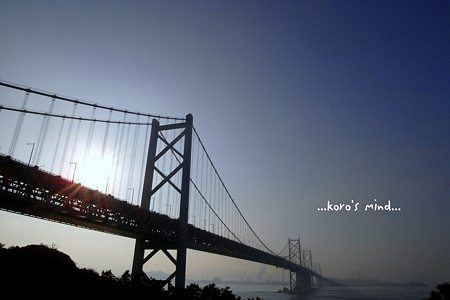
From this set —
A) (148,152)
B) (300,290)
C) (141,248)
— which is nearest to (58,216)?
(141,248)

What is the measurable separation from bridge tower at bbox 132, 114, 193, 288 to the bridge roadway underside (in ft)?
1.97

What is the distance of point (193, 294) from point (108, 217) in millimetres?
10168

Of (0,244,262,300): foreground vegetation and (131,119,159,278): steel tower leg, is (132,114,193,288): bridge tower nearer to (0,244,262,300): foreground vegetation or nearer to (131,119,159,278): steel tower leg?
(131,119,159,278): steel tower leg

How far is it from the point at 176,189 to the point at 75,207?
1181cm

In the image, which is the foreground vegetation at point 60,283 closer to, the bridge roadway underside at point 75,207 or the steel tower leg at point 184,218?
the bridge roadway underside at point 75,207

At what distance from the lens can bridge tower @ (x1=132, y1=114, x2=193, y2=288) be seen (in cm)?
3092

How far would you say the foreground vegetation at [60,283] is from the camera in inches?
589

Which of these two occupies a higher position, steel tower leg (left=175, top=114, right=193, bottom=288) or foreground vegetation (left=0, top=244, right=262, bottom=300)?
steel tower leg (left=175, top=114, right=193, bottom=288)

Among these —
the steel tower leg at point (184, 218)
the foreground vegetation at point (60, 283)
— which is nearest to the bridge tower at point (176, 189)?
the steel tower leg at point (184, 218)

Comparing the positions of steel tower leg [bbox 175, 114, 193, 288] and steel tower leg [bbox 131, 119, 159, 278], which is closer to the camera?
steel tower leg [bbox 175, 114, 193, 288]

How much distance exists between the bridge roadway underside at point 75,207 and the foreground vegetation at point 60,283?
2547 mm

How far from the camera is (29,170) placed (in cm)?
1855

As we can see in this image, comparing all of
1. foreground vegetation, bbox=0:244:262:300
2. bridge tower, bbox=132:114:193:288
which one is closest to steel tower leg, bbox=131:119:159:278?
bridge tower, bbox=132:114:193:288

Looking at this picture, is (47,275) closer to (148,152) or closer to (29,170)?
(29,170)
